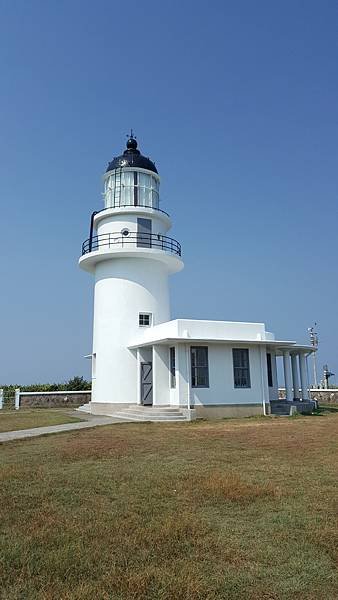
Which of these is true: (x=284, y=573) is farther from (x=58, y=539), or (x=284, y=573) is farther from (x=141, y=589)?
(x=58, y=539)

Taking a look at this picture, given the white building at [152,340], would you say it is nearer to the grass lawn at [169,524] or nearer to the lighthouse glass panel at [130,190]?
the lighthouse glass panel at [130,190]

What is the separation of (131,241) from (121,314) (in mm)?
3423

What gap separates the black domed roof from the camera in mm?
22391

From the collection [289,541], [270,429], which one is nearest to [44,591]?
[289,541]

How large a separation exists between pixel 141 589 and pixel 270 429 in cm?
1059

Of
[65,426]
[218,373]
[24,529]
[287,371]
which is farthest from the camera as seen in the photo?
[287,371]

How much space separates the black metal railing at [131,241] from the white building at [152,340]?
0.05m

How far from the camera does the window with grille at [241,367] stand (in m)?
18.5

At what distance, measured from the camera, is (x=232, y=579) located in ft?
11.8

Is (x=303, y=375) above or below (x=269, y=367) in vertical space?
below

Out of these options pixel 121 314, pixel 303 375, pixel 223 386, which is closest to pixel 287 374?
pixel 303 375

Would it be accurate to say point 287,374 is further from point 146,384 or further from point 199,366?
point 146,384

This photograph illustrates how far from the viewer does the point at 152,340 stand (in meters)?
18.0

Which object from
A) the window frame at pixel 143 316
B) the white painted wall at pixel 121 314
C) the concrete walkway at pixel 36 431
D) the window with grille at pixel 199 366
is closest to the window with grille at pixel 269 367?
the window with grille at pixel 199 366
